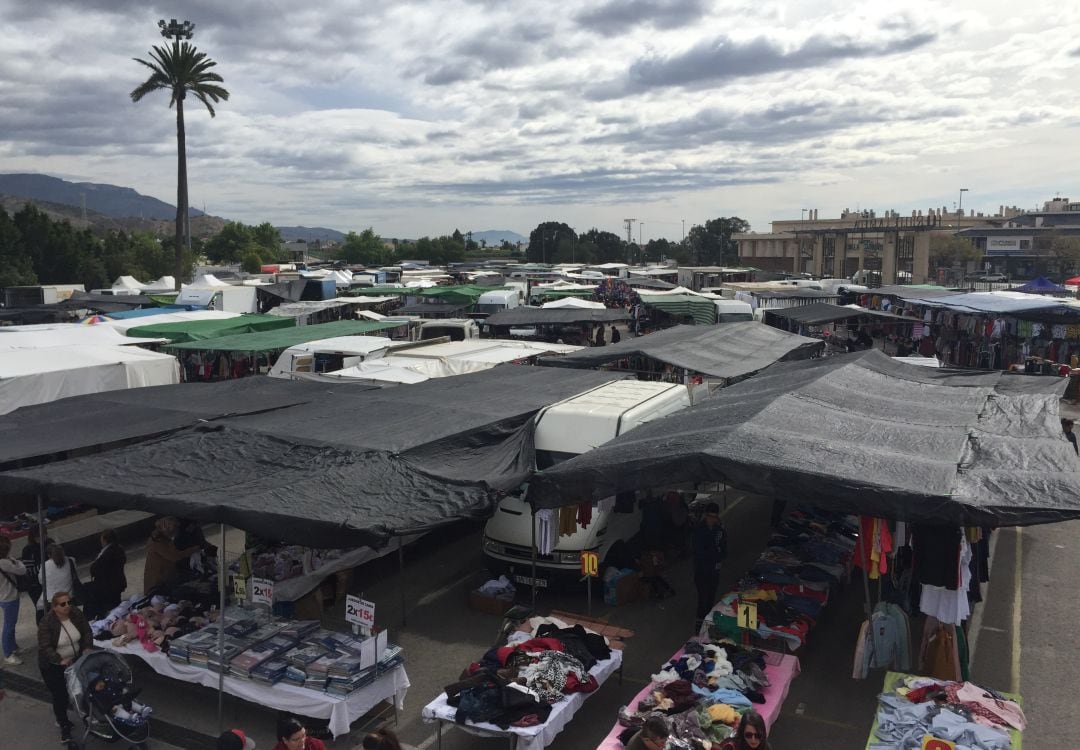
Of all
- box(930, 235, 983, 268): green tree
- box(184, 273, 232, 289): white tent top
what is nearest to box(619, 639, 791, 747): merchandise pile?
box(184, 273, 232, 289): white tent top

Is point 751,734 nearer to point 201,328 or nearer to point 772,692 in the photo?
point 772,692

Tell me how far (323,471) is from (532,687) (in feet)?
9.96

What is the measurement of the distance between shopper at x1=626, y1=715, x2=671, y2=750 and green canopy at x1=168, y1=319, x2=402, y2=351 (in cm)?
1535

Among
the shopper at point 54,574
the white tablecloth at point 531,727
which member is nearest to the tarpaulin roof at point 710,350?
the white tablecloth at point 531,727

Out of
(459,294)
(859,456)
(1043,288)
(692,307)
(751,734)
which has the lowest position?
(751,734)

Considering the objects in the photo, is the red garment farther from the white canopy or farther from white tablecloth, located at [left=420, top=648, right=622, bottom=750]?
the white canopy

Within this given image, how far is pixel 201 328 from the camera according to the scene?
22922 millimetres

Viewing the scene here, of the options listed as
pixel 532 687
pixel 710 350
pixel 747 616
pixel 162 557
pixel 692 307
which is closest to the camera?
pixel 532 687

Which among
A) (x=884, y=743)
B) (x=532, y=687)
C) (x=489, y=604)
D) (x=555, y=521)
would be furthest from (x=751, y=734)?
(x=489, y=604)

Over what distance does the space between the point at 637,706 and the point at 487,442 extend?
4069 millimetres

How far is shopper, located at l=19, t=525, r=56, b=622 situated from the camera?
8.83 metres

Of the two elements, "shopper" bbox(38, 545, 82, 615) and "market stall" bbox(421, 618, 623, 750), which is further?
"shopper" bbox(38, 545, 82, 615)

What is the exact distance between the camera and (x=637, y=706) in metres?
6.56

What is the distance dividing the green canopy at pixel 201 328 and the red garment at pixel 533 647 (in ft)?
55.8
